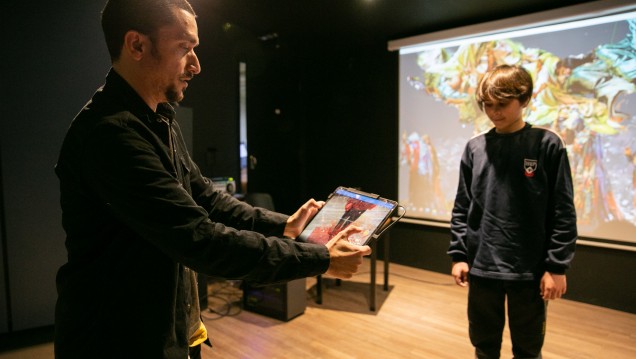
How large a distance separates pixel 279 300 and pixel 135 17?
2.46m

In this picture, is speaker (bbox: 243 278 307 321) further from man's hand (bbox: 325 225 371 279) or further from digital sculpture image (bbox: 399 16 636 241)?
man's hand (bbox: 325 225 371 279)

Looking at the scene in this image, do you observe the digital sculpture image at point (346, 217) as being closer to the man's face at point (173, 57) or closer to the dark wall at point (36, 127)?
the man's face at point (173, 57)

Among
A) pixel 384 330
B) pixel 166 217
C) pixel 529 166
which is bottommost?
pixel 384 330

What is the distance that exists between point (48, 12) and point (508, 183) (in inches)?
119

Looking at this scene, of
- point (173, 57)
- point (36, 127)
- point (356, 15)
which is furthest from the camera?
point (356, 15)

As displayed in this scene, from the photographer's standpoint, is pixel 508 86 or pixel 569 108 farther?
pixel 569 108

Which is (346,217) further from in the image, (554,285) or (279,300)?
(279,300)

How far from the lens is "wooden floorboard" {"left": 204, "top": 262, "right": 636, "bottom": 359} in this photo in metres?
2.51

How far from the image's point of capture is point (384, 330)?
2816mm

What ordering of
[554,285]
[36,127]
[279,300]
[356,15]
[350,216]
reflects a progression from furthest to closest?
[356,15]
[279,300]
[36,127]
[554,285]
[350,216]

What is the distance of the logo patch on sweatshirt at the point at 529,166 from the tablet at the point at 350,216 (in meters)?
0.72

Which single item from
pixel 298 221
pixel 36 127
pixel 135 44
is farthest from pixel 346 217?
pixel 36 127

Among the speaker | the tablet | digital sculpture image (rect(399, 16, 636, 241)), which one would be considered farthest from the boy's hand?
digital sculpture image (rect(399, 16, 636, 241))

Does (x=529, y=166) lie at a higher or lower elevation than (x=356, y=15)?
lower
